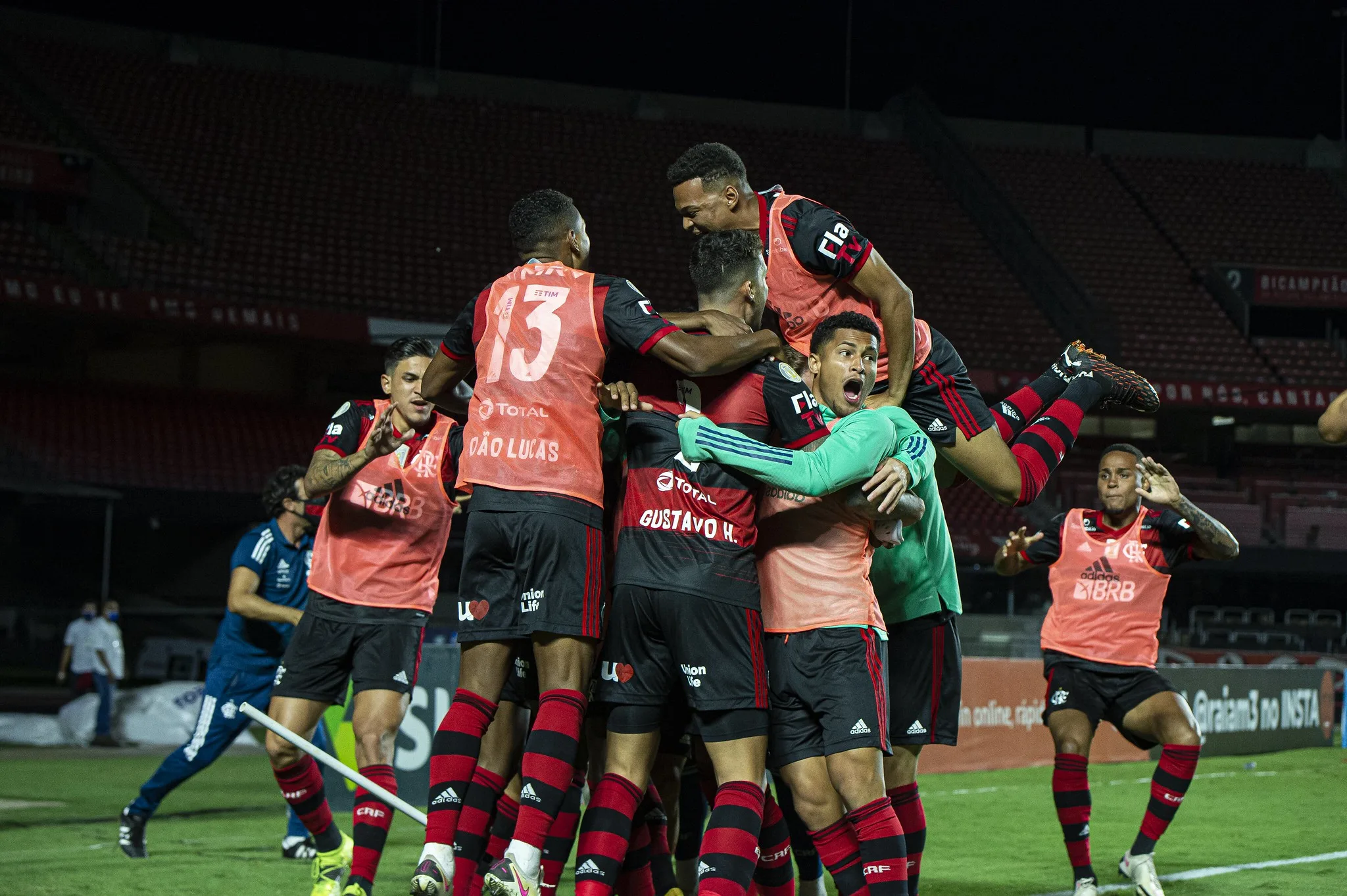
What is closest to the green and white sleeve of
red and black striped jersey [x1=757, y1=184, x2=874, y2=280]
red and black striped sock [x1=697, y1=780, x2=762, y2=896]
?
red and black striped jersey [x1=757, y1=184, x2=874, y2=280]

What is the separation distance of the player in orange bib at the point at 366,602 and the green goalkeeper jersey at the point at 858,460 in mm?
2007

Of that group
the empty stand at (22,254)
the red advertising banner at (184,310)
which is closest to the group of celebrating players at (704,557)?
the red advertising banner at (184,310)

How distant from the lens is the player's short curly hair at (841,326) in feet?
16.6

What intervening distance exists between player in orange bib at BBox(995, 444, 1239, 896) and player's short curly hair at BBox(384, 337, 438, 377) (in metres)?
3.50

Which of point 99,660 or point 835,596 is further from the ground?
point 835,596

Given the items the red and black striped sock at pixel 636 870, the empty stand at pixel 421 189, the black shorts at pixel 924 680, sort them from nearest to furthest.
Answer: the red and black striped sock at pixel 636 870 < the black shorts at pixel 924 680 < the empty stand at pixel 421 189

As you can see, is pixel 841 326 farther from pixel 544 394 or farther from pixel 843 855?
pixel 843 855

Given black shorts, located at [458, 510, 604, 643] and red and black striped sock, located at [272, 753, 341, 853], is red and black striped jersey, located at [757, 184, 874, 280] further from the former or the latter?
red and black striped sock, located at [272, 753, 341, 853]

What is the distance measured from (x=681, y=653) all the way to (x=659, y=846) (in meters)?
1.22

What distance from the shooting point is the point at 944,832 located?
9609 millimetres

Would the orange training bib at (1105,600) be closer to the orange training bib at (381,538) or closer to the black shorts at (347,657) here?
the orange training bib at (381,538)

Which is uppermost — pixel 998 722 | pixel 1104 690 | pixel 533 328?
pixel 533 328

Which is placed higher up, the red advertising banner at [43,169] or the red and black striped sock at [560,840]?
the red advertising banner at [43,169]

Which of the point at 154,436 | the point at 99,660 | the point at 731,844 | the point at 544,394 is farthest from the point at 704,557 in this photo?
the point at 154,436
